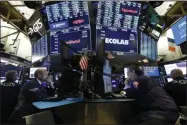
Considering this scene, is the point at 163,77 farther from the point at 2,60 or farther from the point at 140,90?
the point at 2,60

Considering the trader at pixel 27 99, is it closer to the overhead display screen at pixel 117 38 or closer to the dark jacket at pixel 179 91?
the dark jacket at pixel 179 91

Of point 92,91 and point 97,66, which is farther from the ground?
point 97,66

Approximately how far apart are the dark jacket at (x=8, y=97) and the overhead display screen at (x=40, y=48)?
1.48m

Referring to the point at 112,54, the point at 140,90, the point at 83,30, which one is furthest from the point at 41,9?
the point at 140,90

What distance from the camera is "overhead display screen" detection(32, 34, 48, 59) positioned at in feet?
13.8

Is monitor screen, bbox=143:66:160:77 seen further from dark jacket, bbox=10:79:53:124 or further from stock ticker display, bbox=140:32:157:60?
dark jacket, bbox=10:79:53:124

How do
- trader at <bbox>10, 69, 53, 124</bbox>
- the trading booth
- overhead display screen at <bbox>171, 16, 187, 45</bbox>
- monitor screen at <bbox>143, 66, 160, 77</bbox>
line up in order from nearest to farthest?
trader at <bbox>10, 69, 53, 124</bbox> < the trading booth < overhead display screen at <bbox>171, 16, 187, 45</bbox> < monitor screen at <bbox>143, 66, 160, 77</bbox>

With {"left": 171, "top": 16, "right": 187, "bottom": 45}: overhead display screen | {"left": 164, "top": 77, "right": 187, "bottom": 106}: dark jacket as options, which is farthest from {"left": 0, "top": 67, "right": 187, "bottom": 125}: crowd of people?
{"left": 171, "top": 16, "right": 187, "bottom": 45}: overhead display screen

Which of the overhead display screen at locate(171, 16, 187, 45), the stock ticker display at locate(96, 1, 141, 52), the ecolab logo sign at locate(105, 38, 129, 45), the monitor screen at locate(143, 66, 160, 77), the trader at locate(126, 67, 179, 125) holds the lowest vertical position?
the trader at locate(126, 67, 179, 125)

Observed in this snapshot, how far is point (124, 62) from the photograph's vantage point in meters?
4.44

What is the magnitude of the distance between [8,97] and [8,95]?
0.08 feet

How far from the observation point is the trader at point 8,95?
274cm

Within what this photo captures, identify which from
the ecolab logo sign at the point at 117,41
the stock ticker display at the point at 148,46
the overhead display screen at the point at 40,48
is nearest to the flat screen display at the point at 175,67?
the stock ticker display at the point at 148,46

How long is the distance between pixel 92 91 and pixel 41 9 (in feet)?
7.57
